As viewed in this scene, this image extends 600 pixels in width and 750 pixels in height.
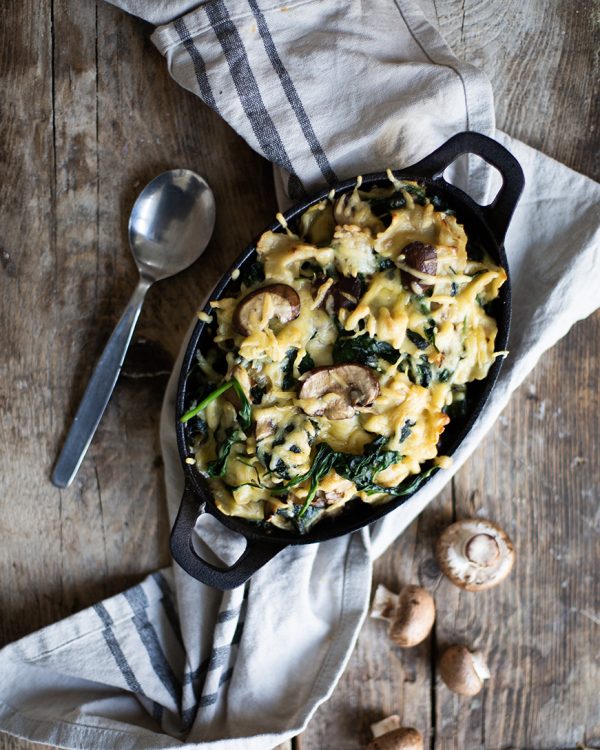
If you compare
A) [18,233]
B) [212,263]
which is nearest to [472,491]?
[212,263]

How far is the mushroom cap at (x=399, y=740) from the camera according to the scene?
110 inches

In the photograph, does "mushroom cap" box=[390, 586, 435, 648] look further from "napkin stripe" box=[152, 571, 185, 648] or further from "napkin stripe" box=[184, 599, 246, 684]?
"napkin stripe" box=[152, 571, 185, 648]

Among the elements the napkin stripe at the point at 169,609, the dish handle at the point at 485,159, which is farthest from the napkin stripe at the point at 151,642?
the dish handle at the point at 485,159

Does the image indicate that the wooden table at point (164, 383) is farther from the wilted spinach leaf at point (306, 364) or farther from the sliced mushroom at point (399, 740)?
the wilted spinach leaf at point (306, 364)

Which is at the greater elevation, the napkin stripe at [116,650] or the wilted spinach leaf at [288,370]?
the wilted spinach leaf at [288,370]

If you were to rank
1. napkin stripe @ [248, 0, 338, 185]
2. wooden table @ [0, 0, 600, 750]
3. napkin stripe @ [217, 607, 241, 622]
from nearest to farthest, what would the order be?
1. napkin stripe @ [248, 0, 338, 185]
2. napkin stripe @ [217, 607, 241, 622]
3. wooden table @ [0, 0, 600, 750]

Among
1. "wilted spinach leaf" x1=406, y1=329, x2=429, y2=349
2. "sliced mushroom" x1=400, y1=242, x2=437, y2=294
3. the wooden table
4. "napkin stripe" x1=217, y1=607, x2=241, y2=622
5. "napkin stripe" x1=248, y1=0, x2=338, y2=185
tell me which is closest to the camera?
"sliced mushroom" x1=400, y1=242, x2=437, y2=294

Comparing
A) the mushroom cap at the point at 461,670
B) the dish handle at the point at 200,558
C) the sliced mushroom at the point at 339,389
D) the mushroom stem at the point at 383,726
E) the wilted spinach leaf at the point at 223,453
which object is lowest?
the mushroom stem at the point at 383,726

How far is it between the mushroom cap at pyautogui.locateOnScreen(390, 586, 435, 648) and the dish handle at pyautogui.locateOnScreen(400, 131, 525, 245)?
1389 millimetres

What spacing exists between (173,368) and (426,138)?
1248 mm

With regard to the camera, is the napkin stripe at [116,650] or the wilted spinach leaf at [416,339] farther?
the napkin stripe at [116,650]

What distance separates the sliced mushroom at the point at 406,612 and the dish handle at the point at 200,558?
0.70 metres

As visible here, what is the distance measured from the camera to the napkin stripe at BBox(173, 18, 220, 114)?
8.54 feet

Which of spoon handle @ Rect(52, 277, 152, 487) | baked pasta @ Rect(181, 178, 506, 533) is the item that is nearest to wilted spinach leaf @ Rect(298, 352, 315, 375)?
baked pasta @ Rect(181, 178, 506, 533)
